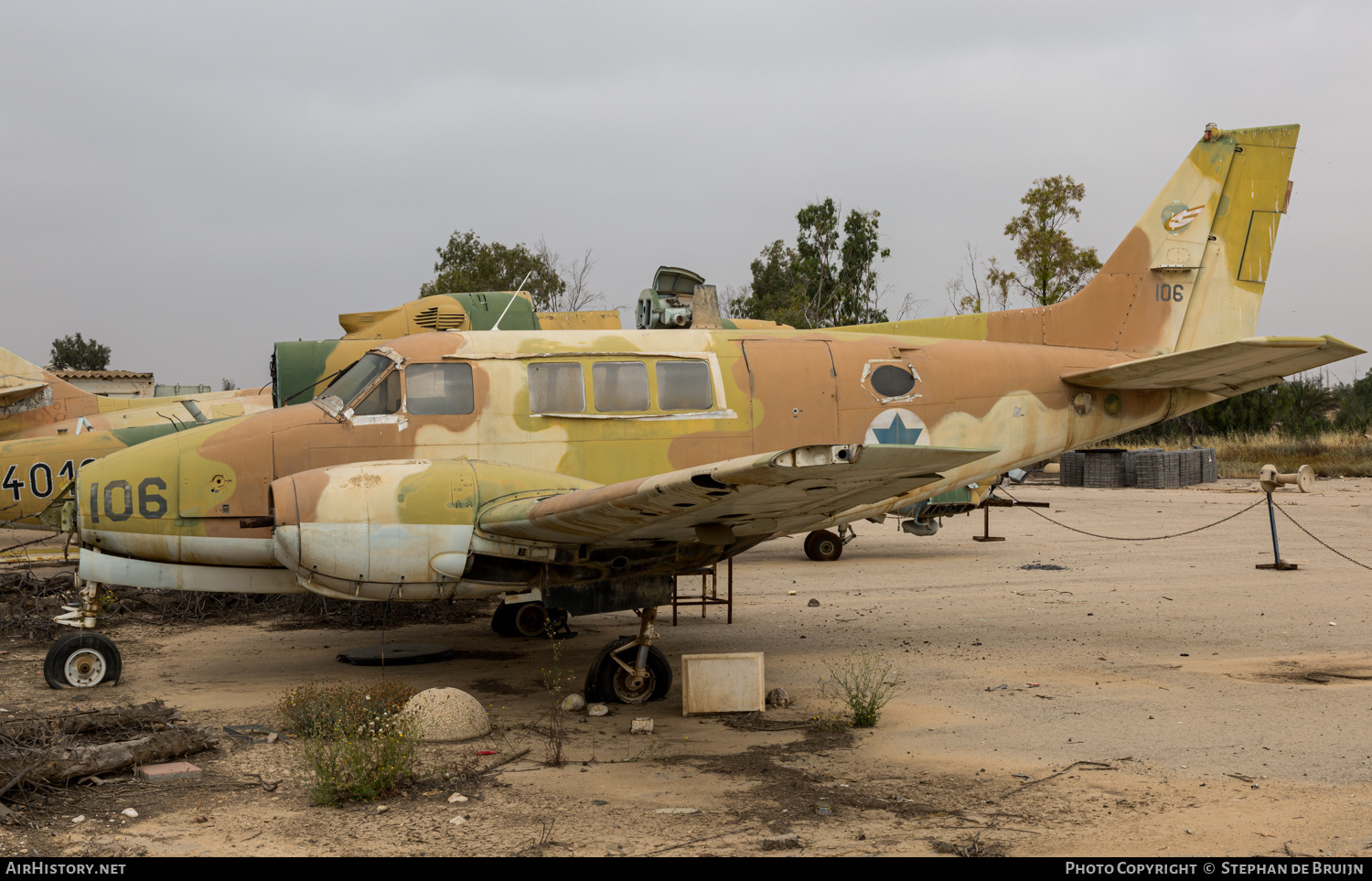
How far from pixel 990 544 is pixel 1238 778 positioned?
13.9 meters

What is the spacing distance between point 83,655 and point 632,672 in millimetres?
5032

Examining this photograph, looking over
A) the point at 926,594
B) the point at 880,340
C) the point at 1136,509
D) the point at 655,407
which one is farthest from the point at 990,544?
the point at 655,407

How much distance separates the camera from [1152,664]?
987cm

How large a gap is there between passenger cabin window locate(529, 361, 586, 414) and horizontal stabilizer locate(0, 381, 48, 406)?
37.9 ft

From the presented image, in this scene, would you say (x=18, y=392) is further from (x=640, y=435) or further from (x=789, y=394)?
(x=789, y=394)

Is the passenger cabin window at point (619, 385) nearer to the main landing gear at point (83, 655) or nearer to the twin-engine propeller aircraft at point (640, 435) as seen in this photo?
the twin-engine propeller aircraft at point (640, 435)

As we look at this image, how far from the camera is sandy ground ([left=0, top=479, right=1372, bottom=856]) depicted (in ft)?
17.7

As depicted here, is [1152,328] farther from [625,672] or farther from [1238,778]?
[625,672]

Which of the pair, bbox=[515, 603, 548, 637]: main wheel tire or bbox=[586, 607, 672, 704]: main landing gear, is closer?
bbox=[586, 607, 672, 704]: main landing gear

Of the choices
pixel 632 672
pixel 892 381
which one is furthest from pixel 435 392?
pixel 892 381

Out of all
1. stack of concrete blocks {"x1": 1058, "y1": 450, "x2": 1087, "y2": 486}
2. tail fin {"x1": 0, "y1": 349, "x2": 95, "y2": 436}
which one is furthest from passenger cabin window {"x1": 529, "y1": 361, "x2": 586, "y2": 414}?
stack of concrete blocks {"x1": 1058, "y1": 450, "x2": 1087, "y2": 486}

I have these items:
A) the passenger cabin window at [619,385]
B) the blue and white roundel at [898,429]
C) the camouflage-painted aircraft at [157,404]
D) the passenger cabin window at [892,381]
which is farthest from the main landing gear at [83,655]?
the passenger cabin window at [892,381]

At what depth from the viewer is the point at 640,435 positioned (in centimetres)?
938

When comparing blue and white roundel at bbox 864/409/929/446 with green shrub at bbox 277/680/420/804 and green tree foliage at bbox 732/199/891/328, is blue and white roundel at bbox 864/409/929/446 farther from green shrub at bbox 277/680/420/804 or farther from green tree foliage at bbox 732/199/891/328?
green tree foliage at bbox 732/199/891/328
